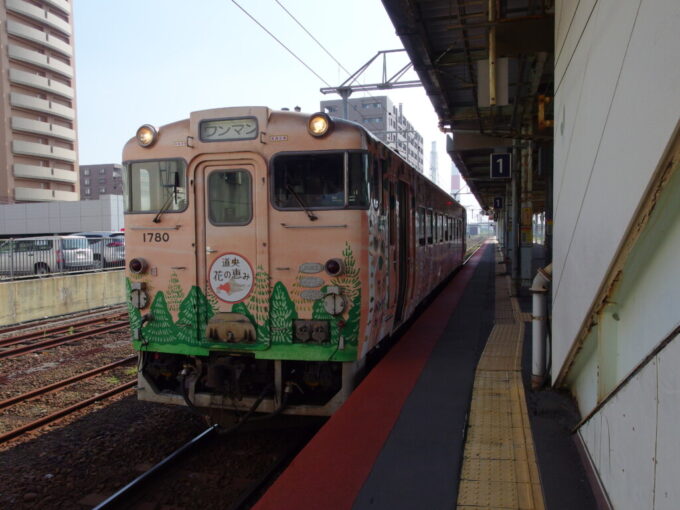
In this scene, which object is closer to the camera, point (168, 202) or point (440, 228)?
point (168, 202)

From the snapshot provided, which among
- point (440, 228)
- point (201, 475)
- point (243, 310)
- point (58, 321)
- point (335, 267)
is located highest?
point (440, 228)

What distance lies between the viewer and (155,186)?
5535mm

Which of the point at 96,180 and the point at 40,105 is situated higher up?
the point at 40,105

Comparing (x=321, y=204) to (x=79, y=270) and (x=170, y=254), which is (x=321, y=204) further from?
(x=79, y=270)

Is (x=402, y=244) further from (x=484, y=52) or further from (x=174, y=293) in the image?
(x=484, y=52)

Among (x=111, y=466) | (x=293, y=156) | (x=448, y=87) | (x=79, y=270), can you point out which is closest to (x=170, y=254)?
(x=293, y=156)

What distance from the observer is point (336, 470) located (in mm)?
3738

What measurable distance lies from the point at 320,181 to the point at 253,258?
988 mm

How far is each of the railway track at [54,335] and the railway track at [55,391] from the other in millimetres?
2169

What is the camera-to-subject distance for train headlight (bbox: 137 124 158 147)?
5.48 metres

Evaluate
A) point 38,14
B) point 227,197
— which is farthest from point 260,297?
point 38,14

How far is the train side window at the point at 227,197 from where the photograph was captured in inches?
211

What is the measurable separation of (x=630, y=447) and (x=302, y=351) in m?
3.09

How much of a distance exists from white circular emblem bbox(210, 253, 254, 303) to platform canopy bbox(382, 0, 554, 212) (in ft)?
13.2
